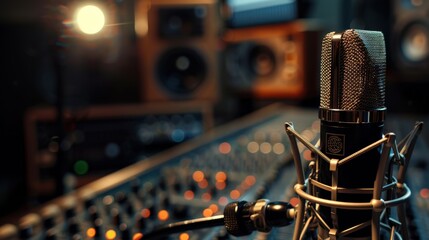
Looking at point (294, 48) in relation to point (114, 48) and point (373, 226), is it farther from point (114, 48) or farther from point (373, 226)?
point (373, 226)

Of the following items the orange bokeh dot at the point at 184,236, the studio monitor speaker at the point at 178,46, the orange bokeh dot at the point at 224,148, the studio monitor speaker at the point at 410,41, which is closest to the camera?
the orange bokeh dot at the point at 184,236

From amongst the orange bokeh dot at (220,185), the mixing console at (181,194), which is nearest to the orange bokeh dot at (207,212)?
the mixing console at (181,194)

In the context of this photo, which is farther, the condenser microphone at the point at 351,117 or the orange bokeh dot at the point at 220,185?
the orange bokeh dot at the point at 220,185

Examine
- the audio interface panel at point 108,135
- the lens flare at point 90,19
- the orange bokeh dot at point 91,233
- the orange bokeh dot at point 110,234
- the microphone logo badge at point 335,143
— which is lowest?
the audio interface panel at point 108,135

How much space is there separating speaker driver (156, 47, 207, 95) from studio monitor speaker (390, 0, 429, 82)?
2.84 feet

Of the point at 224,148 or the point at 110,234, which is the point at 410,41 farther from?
the point at 110,234

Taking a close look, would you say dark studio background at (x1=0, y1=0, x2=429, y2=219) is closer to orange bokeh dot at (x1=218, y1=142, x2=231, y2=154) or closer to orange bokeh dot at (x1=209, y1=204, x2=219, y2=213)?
orange bokeh dot at (x1=218, y1=142, x2=231, y2=154)

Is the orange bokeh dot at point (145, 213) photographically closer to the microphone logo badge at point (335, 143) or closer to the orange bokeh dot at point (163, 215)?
the orange bokeh dot at point (163, 215)

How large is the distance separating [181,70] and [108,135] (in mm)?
489

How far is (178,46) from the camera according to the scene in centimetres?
218

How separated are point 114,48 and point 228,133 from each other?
48.7 inches

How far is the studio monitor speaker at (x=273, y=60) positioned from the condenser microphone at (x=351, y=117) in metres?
1.58

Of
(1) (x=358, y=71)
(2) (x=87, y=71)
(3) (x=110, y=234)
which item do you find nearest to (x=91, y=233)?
(3) (x=110, y=234)

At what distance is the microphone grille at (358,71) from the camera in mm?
330
